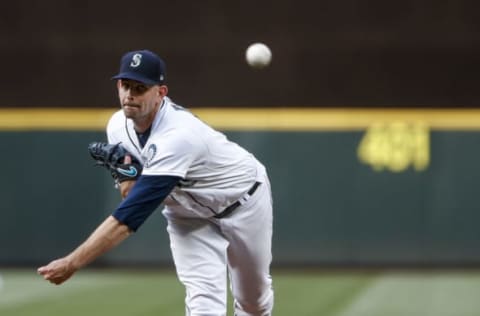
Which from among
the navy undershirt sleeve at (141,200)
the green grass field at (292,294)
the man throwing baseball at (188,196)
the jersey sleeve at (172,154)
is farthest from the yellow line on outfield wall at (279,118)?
the navy undershirt sleeve at (141,200)

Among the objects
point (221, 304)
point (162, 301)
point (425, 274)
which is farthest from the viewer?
point (425, 274)

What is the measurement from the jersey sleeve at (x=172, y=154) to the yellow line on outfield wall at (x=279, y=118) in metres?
6.33

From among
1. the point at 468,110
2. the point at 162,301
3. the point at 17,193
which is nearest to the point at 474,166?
the point at 468,110

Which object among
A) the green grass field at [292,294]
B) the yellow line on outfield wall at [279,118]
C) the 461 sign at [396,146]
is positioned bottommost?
the green grass field at [292,294]

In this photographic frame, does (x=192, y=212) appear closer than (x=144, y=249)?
Yes

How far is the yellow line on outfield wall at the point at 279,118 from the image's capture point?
11.6m

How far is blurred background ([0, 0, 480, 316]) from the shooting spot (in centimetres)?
1161
